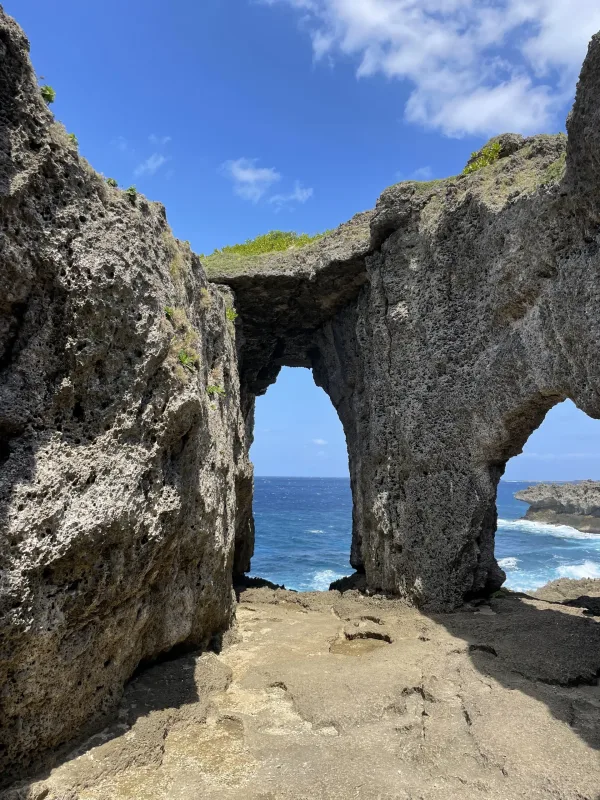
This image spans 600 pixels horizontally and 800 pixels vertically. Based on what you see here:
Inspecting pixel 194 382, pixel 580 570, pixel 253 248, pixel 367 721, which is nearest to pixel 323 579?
pixel 580 570

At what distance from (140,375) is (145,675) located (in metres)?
5.11

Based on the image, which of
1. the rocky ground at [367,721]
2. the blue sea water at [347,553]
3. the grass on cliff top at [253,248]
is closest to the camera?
the rocky ground at [367,721]

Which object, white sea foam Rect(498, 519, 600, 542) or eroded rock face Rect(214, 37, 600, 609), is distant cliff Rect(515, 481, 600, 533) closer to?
white sea foam Rect(498, 519, 600, 542)

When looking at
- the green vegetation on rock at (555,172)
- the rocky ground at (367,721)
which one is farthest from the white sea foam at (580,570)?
the green vegetation on rock at (555,172)

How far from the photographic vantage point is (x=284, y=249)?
1889 cm

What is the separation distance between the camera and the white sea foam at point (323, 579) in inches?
1314

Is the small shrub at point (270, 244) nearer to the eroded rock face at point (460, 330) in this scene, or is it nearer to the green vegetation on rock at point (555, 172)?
the eroded rock face at point (460, 330)

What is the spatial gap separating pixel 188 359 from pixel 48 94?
4.24 m

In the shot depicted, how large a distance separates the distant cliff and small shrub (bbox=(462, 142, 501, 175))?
50.8 m

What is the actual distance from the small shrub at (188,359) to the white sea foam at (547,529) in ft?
166

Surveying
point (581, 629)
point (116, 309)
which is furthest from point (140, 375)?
point (581, 629)

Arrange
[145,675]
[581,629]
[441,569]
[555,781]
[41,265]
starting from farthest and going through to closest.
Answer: [441,569] < [581,629] < [145,675] < [41,265] < [555,781]

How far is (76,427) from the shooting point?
735 cm

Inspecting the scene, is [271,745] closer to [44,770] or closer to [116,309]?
[44,770]
